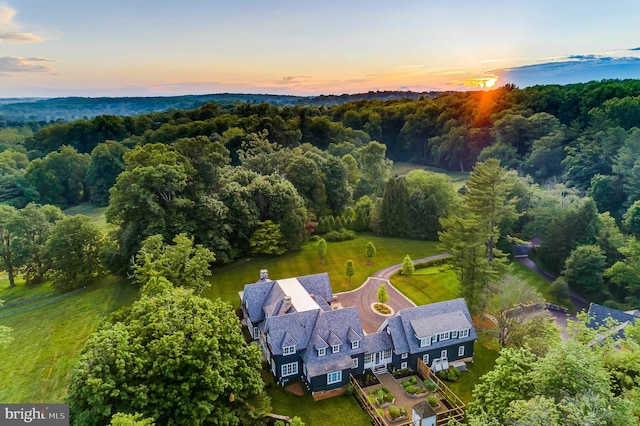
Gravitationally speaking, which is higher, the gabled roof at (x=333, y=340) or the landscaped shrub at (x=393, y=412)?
the gabled roof at (x=333, y=340)

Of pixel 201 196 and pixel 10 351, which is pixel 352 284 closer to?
pixel 201 196

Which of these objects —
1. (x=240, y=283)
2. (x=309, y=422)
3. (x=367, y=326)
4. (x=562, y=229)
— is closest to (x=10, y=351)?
(x=240, y=283)

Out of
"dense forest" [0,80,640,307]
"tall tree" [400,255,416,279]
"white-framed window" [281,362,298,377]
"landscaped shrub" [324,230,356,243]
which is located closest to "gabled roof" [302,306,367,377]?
"white-framed window" [281,362,298,377]

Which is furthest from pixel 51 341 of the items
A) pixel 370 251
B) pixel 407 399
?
pixel 370 251

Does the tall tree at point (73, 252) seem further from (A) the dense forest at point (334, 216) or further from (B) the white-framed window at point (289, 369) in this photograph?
(B) the white-framed window at point (289, 369)

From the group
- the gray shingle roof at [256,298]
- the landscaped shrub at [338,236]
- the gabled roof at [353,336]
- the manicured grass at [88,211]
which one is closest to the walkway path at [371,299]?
the gabled roof at [353,336]

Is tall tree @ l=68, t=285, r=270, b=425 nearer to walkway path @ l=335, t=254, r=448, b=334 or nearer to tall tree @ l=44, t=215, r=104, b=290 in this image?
walkway path @ l=335, t=254, r=448, b=334

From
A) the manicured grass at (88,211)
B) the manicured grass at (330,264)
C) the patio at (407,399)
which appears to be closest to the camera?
the patio at (407,399)
